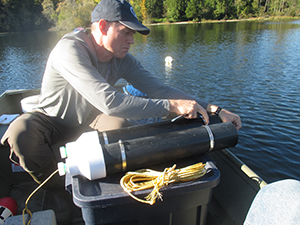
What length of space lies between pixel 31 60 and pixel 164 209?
2026 centimetres

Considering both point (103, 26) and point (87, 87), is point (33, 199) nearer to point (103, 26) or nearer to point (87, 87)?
point (87, 87)

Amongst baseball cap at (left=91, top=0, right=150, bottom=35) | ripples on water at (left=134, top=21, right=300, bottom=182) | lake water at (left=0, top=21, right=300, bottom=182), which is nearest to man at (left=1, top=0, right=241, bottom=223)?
baseball cap at (left=91, top=0, right=150, bottom=35)

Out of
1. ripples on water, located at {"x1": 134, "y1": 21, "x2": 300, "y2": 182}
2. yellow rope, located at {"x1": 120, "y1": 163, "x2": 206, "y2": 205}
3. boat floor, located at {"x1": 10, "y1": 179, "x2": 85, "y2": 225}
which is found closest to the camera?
yellow rope, located at {"x1": 120, "y1": 163, "x2": 206, "y2": 205}

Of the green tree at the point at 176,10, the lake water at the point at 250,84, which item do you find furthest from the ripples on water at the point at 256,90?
the green tree at the point at 176,10

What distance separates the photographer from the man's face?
203 centimetres

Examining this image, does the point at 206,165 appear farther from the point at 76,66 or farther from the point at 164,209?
the point at 76,66

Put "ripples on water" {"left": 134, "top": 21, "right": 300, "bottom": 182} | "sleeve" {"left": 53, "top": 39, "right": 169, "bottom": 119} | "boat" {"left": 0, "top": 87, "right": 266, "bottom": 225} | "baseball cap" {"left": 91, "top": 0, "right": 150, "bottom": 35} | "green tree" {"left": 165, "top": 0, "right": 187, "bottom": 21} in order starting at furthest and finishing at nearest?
→ "green tree" {"left": 165, "top": 0, "right": 187, "bottom": 21} < "ripples on water" {"left": 134, "top": 21, "right": 300, "bottom": 182} < "boat" {"left": 0, "top": 87, "right": 266, "bottom": 225} < "baseball cap" {"left": 91, "top": 0, "right": 150, "bottom": 35} < "sleeve" {"left": 53, "top": 39, "right": 169, "bottom": 119}

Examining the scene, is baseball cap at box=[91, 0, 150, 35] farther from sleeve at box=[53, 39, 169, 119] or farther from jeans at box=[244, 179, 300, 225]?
jeans at box=[244, 179, 300, 225]

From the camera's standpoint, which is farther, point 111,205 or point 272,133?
point 272,133

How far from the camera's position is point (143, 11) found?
64.1 metres

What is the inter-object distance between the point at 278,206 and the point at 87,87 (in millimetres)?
1481

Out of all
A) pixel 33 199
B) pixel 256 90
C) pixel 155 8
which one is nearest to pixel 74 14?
pixel 155 8

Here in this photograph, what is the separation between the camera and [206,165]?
1623 mm

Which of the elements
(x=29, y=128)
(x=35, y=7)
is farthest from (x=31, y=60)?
(x=35, y=7)
